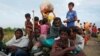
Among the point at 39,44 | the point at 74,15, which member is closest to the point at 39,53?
the point at 39,44

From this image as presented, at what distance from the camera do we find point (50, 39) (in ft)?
30.0

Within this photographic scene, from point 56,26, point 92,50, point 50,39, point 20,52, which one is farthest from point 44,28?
point 92,50

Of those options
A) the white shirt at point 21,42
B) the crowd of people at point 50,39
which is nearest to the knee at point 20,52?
the crowd of people at point 50,39

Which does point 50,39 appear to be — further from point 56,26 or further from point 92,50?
point 92,50

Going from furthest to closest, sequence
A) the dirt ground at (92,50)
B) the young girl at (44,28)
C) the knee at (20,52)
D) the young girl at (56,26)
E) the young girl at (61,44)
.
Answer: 1. the dirt ground at (92,50)
2. the young girl at (44,28)
3. the young girl at (56,26)
4. the knee at (20,52)
5. the young girl at (61,44)

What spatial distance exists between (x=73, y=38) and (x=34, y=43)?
1277mm

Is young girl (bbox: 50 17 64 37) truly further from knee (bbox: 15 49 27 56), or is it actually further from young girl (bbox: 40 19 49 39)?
young girl (bbox: 40 19 49 39)

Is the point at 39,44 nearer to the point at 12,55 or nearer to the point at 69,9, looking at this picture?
the point at 12,55

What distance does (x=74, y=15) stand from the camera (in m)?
11.2

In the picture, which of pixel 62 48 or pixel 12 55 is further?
pixel 12 55

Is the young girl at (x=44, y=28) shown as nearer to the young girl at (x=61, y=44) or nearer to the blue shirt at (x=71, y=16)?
the blue shirt at (x=71, y=16)

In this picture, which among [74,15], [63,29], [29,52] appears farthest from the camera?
[74,15]

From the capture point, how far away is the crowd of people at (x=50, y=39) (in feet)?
26.4

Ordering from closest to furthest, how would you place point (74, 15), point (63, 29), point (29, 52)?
point (63, 29)
point (29, 52)
point (74, 15)
